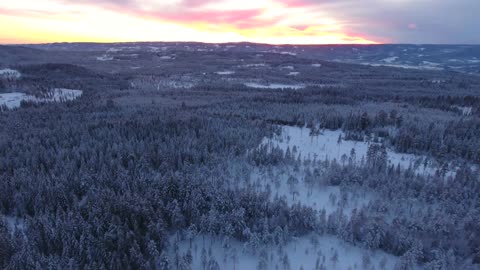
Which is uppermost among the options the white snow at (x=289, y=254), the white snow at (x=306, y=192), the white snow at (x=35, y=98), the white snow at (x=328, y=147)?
the white snow at (x=35, y=98)

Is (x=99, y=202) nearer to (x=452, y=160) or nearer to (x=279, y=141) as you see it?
(x=279, y=141)

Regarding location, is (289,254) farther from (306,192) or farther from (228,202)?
(306,192)

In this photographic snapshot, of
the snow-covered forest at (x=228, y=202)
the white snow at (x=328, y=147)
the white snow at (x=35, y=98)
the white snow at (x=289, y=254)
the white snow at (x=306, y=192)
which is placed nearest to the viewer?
the snow-covered forest at (x=228, y=202)

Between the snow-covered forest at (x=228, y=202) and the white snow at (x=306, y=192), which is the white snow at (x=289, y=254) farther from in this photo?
the white snow at (x=306, y=192)

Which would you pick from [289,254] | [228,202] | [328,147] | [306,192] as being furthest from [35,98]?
[289,254]

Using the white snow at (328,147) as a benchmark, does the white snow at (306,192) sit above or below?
below

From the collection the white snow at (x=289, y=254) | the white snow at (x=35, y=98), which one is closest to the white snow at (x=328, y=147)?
the white snow at (x=289, y=254)
